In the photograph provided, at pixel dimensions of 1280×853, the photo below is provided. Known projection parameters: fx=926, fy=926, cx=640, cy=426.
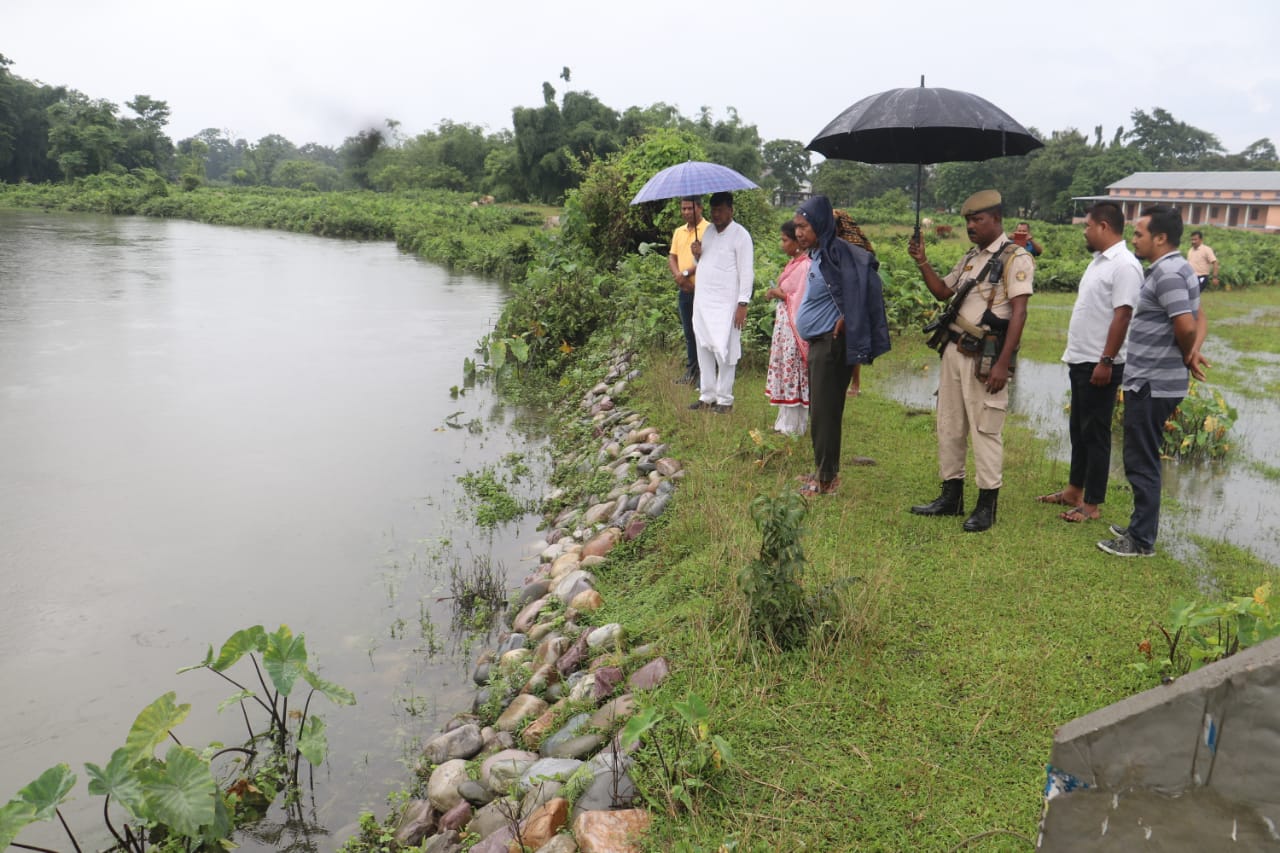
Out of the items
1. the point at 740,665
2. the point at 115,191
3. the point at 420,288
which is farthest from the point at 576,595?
the point at 115,191

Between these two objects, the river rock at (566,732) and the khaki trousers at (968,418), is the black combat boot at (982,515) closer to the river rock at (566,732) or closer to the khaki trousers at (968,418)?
the khaki trousers at (968,418)

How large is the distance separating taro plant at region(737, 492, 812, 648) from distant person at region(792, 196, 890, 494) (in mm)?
1467

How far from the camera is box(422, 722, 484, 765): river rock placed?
12.5 feet

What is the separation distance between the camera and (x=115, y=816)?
371 centimetres

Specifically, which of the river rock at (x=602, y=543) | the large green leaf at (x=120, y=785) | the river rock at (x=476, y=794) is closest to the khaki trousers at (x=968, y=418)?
the river rock at (x=602, y=543)

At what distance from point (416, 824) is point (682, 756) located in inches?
45.7

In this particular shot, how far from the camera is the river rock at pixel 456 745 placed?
3.82 metres

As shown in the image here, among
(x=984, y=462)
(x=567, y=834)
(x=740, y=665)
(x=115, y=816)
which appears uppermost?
(x=984, y=462)

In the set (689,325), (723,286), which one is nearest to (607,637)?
(723,286)

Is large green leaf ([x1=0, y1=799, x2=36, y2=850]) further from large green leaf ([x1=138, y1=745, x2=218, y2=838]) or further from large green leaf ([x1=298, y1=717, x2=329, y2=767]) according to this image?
large green leaf ([x1=298, y1=717, x2=329, y2=767])

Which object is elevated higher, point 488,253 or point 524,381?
point 488,253

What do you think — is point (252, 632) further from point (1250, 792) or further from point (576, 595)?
point (1250, 792)

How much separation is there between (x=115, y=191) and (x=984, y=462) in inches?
2135

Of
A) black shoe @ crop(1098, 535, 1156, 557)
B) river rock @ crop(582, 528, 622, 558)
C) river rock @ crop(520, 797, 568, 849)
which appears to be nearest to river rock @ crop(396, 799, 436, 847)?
river rock @ crop(520, 797, 568, 849)
